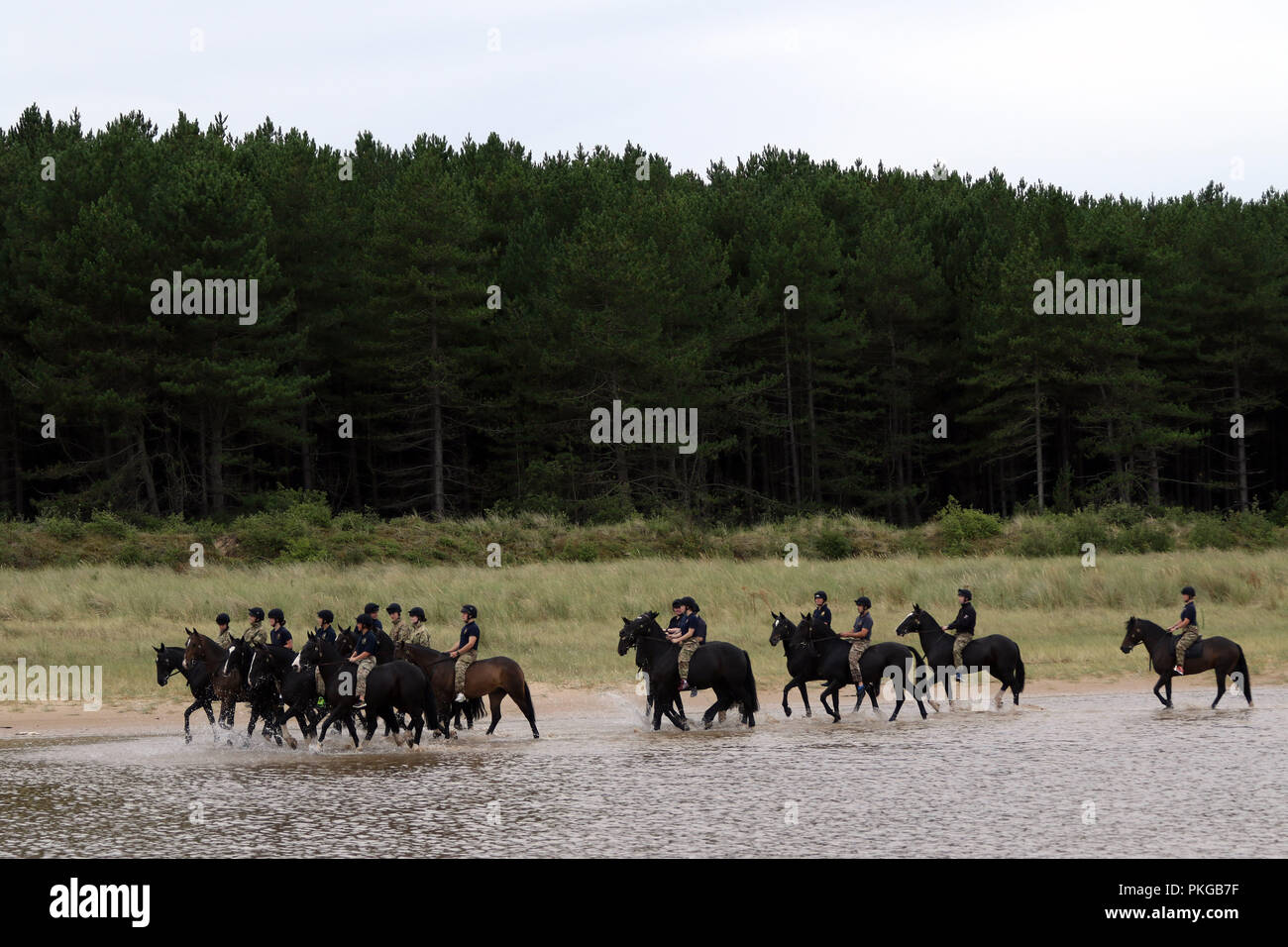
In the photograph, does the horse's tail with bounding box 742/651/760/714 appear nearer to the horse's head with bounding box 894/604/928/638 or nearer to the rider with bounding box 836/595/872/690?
the rider with bounding box 836/595/872/690

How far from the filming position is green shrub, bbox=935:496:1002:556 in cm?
4812

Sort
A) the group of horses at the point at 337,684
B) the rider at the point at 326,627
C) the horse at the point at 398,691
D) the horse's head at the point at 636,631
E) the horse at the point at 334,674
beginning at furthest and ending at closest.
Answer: the horse's head at the point at 636,631, the rider at the point at 326,627, the horse at the point at 334,674, the group of horses at the point at 337,684, the horse at the point at 398,691

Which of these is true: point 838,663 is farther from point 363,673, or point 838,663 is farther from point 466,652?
point 363,673

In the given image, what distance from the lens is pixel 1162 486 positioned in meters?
87.9

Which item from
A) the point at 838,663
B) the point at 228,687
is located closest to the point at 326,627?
the point at 228,687

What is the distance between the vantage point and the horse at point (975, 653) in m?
22.1

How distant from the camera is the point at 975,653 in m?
22.2

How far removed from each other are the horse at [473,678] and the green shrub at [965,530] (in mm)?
30923

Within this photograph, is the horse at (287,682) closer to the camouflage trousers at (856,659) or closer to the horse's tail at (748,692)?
the horse's tail at (748,692)

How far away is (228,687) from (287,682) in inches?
44.1

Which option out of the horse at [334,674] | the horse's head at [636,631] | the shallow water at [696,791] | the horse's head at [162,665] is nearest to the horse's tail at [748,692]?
the shallow water at [696,791]

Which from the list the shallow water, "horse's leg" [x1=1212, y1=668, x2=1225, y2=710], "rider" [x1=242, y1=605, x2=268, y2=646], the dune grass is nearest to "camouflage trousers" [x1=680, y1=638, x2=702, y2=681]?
the shallow water
